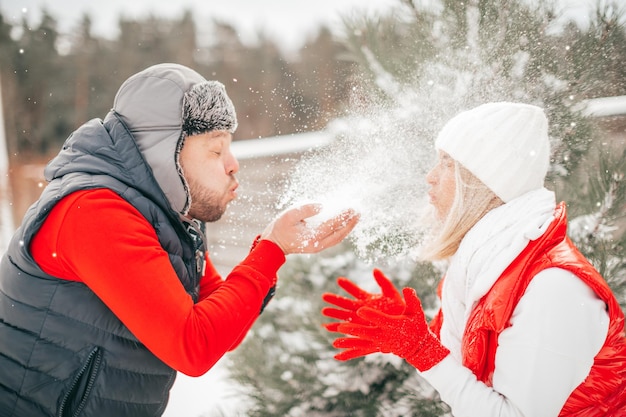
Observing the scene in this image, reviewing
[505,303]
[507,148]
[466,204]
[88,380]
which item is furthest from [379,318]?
[88,380]

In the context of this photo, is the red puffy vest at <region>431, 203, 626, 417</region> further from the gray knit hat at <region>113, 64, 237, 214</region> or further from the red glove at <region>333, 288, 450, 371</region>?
the gray knit hat at <region>113, 64, 237, 214</region>

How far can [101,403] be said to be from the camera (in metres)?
1.49

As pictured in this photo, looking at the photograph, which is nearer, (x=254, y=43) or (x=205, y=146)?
(x=205, y=146)

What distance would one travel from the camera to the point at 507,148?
1.59 meters

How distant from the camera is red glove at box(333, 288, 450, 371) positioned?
1.47 metres

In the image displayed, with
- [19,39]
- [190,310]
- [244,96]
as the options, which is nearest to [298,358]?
[190,310]

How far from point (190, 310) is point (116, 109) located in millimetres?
741

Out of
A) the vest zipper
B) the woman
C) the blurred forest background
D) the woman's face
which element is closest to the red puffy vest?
the woman

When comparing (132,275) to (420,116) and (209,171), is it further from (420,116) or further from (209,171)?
(420,116)

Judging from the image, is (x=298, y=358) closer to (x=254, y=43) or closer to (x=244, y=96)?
(x=244, y=96)

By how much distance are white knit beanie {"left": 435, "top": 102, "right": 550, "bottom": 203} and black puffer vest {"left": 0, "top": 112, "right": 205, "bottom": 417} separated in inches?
40.3

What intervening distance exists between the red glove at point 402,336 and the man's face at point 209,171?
0.61 m

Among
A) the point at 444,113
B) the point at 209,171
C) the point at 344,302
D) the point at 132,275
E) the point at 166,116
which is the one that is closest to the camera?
the point at 132,275

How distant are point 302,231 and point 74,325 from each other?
75 centimetres
